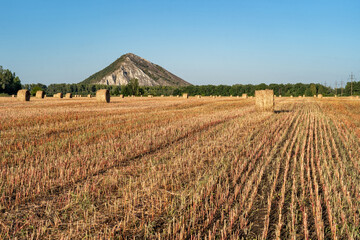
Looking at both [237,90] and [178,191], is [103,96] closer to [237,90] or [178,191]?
[178,191]

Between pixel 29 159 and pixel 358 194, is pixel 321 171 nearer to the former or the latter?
pixel 358 194

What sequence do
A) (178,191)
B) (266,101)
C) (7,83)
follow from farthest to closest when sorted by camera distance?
(7,83) < (266,101) < (178,191)

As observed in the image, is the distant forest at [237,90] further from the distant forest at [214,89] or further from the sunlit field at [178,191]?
the sunlit field at [178,191]

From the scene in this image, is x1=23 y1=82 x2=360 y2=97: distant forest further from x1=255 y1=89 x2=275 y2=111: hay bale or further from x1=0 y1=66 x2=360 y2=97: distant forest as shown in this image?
x1=255 y1=89 x2=275 y2=111: hay bale

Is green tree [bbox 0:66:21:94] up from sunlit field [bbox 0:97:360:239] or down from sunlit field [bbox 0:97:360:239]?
up

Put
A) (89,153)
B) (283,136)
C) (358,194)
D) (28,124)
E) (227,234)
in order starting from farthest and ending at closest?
(28,124), (283,136), (89,153), (358,194), (227,234)

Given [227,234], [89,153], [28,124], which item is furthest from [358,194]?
[28,124]

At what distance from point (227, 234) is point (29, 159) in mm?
5122

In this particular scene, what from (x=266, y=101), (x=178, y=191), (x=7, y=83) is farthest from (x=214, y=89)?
(x=178, y=191)

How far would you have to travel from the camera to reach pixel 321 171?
18.7 ft

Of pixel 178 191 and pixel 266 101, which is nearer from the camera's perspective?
pixel 178 191

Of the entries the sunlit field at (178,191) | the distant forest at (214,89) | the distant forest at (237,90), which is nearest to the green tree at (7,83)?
the distant forest at (214,89)

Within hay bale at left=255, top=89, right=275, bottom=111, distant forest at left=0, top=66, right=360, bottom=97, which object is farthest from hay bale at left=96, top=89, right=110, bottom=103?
distant forest at left=0, top=66, right=360, bottom=97

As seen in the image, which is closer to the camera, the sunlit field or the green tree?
the sunlit field
